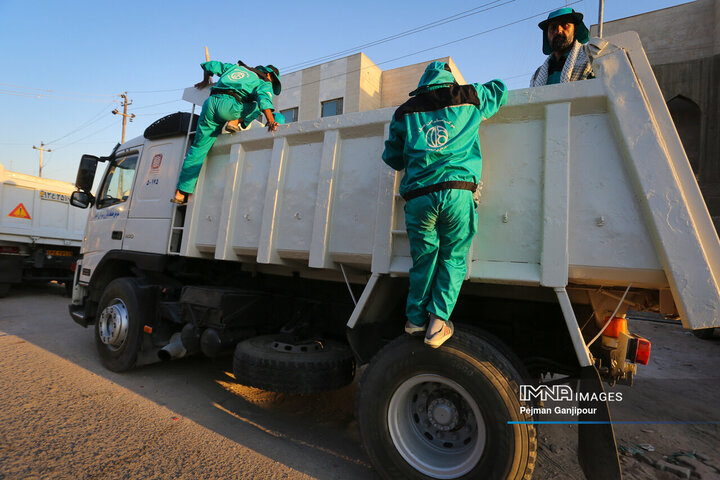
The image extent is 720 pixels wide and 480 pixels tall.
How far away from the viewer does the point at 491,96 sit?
2.26 metres

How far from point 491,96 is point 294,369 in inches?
97.1

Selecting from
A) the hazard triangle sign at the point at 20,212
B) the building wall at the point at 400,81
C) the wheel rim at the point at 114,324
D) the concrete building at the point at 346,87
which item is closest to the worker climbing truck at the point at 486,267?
the wheel rim at the point at 114,324

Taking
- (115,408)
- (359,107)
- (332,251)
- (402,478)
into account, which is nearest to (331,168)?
(332,251)

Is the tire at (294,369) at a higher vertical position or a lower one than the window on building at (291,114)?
lower

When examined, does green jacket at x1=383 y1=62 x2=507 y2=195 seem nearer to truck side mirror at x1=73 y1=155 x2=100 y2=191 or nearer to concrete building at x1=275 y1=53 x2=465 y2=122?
truck side mirror at x1=73 y1=155 x2=100 y2=191

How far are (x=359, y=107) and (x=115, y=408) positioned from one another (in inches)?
671

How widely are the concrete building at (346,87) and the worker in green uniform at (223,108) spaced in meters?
14.7

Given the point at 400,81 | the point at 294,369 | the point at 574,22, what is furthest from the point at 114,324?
the point at 400,81

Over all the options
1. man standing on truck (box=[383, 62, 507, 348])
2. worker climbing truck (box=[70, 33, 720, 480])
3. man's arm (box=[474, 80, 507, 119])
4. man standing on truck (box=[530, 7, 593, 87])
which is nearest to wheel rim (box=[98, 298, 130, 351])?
worker climbing truck (box=[70, 33, 720, 480])

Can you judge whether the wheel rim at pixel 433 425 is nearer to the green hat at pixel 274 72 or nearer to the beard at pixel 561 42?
the beard at pixel 561 42

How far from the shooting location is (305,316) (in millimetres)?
3742

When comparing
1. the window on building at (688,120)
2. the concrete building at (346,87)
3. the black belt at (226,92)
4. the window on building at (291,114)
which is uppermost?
the concrete building at (346,87)

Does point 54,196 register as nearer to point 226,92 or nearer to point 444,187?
point 226,92

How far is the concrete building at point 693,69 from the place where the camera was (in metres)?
12.1
